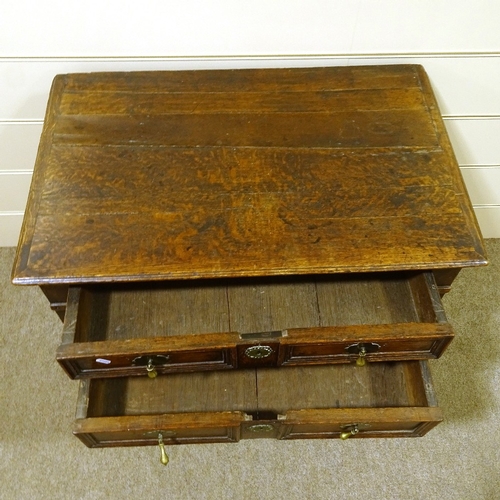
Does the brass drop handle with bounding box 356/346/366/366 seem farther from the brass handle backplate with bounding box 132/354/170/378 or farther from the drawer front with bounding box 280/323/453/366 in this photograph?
the brass handle backplate with bounding box 132/354/170/378

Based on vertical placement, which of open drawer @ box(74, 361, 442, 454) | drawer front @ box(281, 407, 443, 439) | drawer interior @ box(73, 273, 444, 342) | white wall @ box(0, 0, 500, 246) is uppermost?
white wall @ box(0, 0, 500, 246)

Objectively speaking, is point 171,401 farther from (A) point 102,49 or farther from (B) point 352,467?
(A) point 102,49

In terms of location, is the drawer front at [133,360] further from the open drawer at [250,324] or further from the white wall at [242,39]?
the white wall at [242,39]

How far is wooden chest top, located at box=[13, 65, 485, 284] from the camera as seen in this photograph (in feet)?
2.55

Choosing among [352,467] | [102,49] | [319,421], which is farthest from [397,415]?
[102,49]

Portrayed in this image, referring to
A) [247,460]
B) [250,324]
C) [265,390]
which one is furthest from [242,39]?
[247,460]

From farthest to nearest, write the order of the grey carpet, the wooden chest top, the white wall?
1. the grey carpet
2. the white wall
3. the wooden chest top

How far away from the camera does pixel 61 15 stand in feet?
2.95

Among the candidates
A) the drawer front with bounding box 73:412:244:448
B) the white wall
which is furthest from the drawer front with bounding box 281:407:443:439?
the white wall

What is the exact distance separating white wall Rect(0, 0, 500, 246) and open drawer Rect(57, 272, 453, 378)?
0.41 m

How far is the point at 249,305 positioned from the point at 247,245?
267mm

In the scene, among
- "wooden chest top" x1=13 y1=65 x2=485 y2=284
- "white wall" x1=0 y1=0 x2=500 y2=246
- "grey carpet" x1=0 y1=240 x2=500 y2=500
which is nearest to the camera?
"wooden chest top" x1=13 y1=65 x2=485 y2=284

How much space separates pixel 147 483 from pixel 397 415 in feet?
1.92

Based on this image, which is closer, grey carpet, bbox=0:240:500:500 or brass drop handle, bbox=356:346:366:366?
brass drop handle, bbox=356:346:366:366
